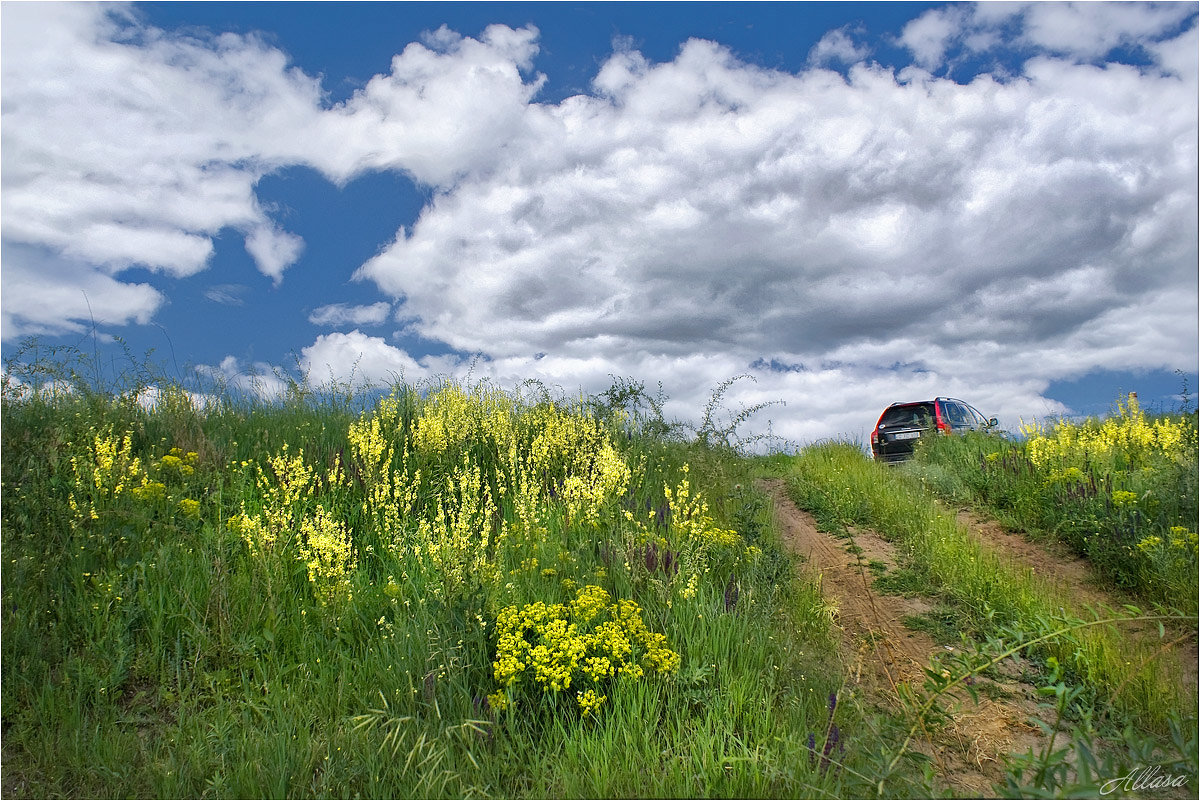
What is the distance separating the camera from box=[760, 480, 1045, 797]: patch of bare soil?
3.75 meters

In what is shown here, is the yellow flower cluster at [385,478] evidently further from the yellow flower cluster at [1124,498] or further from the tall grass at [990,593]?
the yellow flower cluster at [1124,498]

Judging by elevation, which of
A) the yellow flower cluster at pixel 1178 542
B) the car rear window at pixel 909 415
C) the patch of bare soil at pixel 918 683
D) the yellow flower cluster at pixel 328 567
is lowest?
the patch of bare soil at pixel 918 683

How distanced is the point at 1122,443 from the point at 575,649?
9517 mm

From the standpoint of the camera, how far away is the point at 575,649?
3568mm

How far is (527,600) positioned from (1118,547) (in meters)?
5.62

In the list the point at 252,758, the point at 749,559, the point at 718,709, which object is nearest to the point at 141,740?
the point at 252,758

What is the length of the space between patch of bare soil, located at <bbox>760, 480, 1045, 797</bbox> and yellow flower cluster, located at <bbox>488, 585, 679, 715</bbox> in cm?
125

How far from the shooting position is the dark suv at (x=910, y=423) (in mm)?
15273

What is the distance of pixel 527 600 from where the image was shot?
178 inches

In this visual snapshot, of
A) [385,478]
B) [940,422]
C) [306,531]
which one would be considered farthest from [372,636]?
[940,422]

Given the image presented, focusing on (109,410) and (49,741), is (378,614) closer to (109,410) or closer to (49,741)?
(49,741)

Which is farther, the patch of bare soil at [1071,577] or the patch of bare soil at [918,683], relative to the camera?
the patch of bare soil at [1071,577]

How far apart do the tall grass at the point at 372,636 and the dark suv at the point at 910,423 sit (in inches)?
371

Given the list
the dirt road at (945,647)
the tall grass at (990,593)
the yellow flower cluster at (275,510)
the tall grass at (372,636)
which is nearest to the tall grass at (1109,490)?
the dirt road at (945,647)
